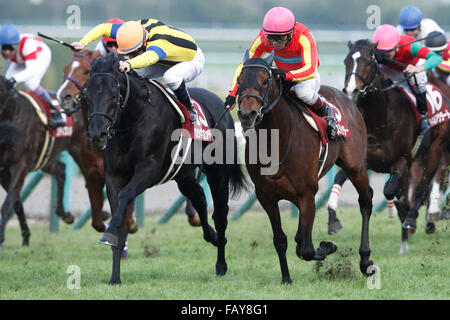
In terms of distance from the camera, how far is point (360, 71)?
794cm

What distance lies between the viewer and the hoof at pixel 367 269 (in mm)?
6527

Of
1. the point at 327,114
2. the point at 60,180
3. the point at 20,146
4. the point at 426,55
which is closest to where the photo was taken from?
the point at 327,114

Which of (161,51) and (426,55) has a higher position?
(426,55)

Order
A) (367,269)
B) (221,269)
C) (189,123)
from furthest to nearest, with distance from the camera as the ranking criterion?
Result: (221,269), (189,123), (367,269)

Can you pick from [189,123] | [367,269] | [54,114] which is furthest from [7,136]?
[367,269]

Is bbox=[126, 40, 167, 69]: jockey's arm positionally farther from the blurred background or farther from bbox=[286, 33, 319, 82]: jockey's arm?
the blurred background

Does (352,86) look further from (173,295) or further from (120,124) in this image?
(173,295)

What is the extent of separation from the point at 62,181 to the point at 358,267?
4.86 metres

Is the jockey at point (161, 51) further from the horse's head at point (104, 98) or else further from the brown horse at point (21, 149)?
the brown horse at point (21, 149)

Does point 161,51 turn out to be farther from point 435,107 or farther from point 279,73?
point 435,107

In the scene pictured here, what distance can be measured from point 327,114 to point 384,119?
1989mm

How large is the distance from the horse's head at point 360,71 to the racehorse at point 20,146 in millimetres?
2735

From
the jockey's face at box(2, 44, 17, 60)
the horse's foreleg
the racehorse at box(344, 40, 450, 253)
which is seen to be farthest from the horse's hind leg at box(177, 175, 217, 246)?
the jockey's face at box(2, 44, 17, 60)

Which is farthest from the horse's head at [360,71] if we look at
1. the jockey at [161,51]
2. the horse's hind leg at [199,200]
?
the horse's hind leg at [199,200]
